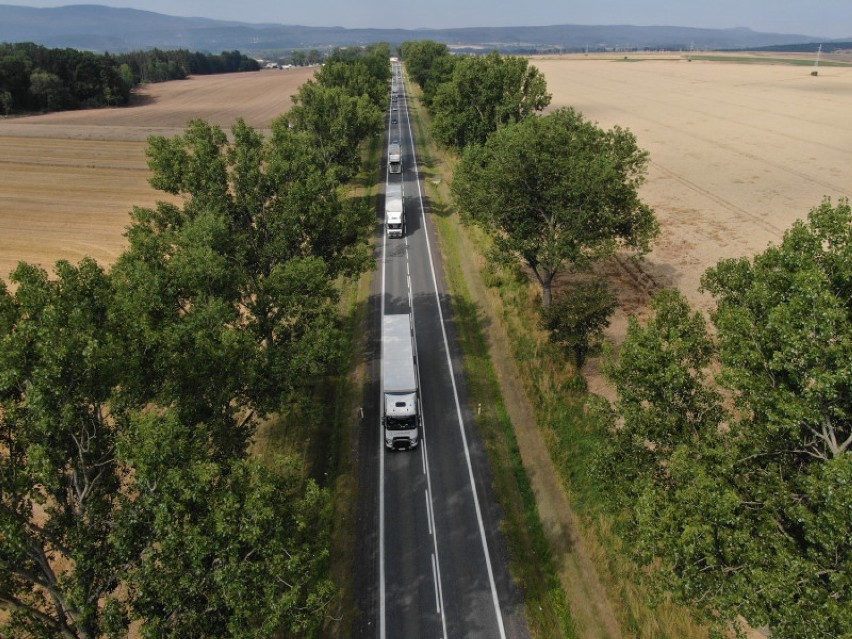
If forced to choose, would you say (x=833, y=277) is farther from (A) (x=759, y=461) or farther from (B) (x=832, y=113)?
(B) (x=832, y=113)

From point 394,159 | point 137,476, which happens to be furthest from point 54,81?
point 137,476

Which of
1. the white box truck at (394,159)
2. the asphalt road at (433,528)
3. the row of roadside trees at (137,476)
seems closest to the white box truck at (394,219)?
the asphalt road at (433,528)

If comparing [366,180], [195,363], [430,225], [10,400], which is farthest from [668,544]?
[366,180]

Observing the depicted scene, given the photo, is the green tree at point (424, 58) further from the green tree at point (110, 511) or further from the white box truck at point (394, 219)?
the green tree at point (110, 511)

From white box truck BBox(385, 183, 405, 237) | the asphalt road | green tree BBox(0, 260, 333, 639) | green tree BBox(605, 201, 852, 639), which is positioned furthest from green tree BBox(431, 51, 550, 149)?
green tree BBox(0, 260, 333, 639)

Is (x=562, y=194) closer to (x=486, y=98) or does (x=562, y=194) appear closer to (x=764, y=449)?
(x=764, y=449)

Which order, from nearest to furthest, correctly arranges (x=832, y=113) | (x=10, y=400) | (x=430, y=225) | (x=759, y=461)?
(x=10, y=400), (x=759, y=461), (x=430, y=225), (x=832, y=113)

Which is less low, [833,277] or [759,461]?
[833,277]
